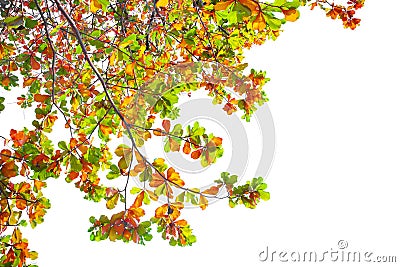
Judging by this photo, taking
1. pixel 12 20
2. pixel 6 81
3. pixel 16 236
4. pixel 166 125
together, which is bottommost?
pixel 16 236

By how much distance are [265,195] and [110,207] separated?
601 millimetres

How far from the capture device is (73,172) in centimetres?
152

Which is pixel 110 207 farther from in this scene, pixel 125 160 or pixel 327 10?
pixel 327 10

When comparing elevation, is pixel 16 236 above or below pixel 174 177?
below

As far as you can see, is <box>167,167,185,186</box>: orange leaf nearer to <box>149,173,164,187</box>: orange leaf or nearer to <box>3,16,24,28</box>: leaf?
<box>149,173,164,187</box>: orange leaf

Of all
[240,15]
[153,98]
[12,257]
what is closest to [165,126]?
[153,98]

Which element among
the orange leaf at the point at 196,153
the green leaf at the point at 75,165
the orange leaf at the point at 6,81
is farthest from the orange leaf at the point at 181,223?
the orange leaf at the point at 6,81

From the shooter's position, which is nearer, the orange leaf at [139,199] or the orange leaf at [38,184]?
the orange leaf at [139,199]

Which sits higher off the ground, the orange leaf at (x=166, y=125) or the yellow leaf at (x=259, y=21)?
the orange leaf at (x=166, y=125)

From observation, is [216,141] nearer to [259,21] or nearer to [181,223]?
[181,223]

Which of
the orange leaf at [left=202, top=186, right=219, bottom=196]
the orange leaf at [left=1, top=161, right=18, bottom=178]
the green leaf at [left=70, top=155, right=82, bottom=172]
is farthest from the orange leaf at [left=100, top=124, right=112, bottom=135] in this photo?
the orange leaf at [left=202, top=186, right=219, bottom=196]

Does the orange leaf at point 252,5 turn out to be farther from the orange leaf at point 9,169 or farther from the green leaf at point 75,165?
the orange leaf at point 9,169

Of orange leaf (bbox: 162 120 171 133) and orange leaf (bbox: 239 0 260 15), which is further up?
orange leaf (bbox: 162 120 171 133)

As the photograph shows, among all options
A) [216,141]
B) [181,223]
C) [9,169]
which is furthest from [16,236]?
[216,141]
